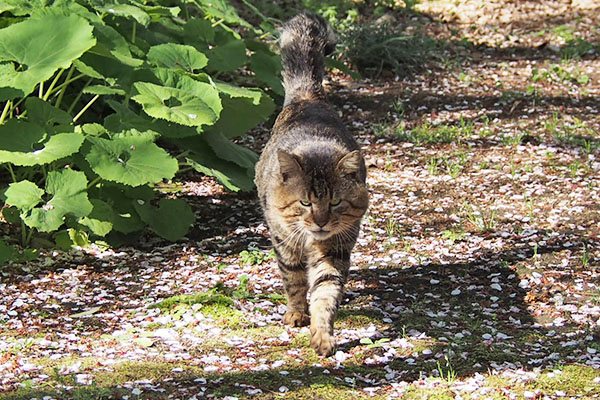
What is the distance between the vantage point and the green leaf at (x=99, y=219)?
496cm

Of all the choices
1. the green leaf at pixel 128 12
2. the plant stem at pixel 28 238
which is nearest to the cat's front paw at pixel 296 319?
the plant stem at pixel 28 238

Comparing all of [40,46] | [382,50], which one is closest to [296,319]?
[40,46]

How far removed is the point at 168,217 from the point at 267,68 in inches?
76.7

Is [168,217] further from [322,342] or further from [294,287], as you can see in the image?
[322,342]

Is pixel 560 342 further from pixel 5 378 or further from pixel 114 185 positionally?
pixel 114 185

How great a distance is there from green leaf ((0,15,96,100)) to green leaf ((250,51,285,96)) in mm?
1914

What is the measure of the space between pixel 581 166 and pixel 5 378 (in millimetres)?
4375

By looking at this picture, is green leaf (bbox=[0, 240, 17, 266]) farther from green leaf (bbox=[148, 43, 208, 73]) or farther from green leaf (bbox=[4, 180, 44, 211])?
green leaf (bbox=[148, 43, 208, 73])

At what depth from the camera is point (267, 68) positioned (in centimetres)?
672

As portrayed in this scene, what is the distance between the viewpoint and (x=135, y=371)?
134 inches

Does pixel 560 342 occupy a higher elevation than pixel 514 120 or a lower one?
lower

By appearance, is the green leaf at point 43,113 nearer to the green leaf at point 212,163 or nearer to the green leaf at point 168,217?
the green leaf at point 168,217

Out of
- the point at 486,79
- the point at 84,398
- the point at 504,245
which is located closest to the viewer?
the point at 84,398

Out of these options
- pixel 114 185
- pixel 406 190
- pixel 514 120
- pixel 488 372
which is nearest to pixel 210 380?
Answer: pixel 488 372
